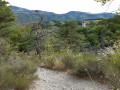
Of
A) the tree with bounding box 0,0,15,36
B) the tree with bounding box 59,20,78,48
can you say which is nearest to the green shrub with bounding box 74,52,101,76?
the tree with bounding box 0,0,15,36

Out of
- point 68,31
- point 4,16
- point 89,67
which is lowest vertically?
point 68,31

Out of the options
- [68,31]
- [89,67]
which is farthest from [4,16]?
[68,31]

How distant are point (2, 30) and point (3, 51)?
23.5 ft

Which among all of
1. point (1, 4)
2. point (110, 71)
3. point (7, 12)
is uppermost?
point (1, 4)

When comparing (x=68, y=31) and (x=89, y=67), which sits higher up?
(x=89, y=67)

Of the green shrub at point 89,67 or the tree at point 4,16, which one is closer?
the green shrub at point 89,67

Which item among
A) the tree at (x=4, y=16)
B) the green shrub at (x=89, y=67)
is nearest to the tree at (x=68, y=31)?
the tree at (x=4, y=16)

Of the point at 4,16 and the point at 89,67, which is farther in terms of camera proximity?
the point at 4,16

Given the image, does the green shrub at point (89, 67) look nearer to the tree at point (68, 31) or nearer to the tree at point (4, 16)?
the tree at point (4, 16)

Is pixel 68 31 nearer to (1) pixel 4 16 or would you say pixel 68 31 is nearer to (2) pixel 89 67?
(1) pixel 4 16

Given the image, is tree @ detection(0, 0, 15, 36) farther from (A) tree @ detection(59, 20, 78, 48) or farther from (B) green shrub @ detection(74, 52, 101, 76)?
(B) green shrub @ detection(74, 52, 101, 76)

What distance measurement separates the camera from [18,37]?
15984 millimetres

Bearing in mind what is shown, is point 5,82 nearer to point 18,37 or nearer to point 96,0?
point 96,0

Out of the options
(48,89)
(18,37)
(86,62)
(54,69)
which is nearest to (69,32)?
(18,37)
